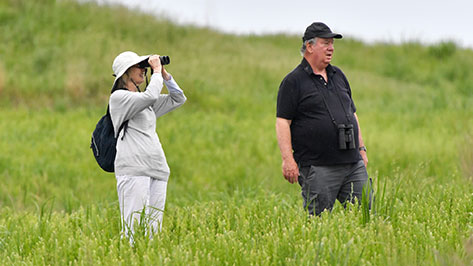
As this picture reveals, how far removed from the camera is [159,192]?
453 cm

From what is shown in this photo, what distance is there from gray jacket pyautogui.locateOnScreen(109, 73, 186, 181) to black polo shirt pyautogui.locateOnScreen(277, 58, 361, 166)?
1184mm

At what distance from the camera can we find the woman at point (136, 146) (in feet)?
14.1

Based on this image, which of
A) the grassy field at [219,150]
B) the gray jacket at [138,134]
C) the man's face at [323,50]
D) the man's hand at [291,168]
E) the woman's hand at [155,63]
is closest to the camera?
the grassy field at [219,150]

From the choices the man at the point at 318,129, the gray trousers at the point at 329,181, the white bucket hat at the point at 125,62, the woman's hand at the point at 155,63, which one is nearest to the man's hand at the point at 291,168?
the man at the point at 318,129

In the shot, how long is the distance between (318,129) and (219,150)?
5585 millimetres

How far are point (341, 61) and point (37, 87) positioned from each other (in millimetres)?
12851

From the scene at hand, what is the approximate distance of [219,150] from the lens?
10.4 meters

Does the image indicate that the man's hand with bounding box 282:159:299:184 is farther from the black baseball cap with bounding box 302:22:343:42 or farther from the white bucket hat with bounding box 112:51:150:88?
the white bucket hat with bounding box 112:51:150:88

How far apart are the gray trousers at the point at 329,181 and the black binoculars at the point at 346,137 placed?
0.63 feet

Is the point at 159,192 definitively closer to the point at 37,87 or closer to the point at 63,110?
the point at 63,110

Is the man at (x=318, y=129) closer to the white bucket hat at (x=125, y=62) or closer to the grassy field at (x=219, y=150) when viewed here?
the grassy field at (x=219, y=150)

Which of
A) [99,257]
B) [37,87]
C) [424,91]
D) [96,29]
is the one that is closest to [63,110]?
[37,87]

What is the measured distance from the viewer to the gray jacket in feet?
14.1

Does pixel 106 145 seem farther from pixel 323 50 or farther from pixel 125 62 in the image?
pixel 323 50
